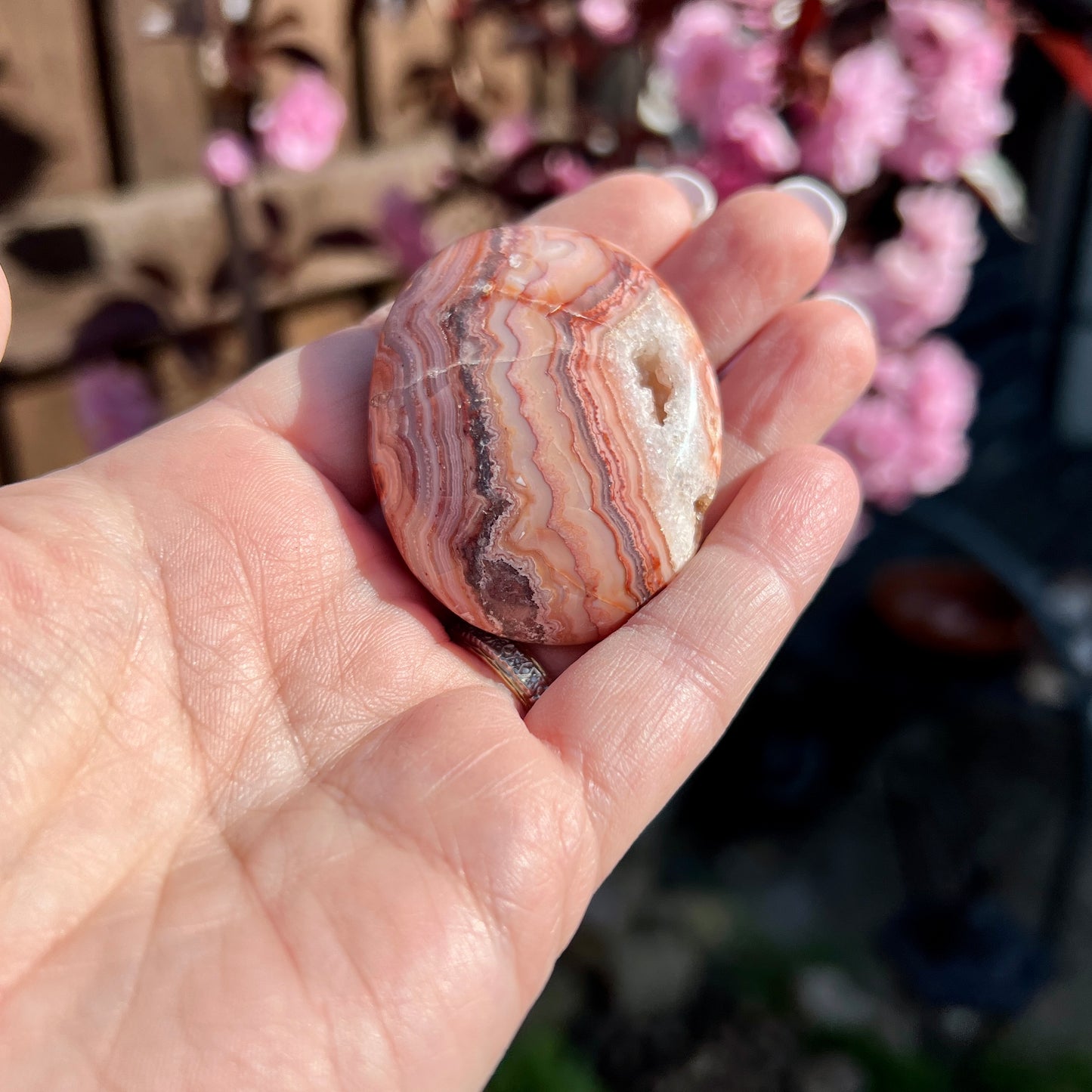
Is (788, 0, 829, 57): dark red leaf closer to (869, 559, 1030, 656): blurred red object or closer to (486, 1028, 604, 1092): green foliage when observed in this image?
(869, 559, 1030, 656): blurred red object

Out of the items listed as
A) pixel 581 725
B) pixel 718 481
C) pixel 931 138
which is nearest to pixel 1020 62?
pixel 931 138

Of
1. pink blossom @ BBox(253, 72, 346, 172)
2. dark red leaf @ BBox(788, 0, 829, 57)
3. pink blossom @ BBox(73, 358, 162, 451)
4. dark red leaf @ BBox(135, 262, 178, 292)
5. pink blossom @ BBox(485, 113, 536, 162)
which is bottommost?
pink blossom @ BBox(73, 358, 162, 451)

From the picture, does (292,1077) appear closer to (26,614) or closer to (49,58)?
(26,614)

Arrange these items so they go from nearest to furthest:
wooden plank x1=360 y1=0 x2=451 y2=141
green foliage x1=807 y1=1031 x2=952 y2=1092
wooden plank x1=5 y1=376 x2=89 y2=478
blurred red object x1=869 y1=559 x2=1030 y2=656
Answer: green foliage x1=807 y1=1031 x2=952 y2=1092
wooden plank x1=5 y1=376 x2=89 y2=478
wooden plank x1=360 y1=0 x2=451 y2=141
blurred red object x1=869 y1=559 x2=1030 y2=656

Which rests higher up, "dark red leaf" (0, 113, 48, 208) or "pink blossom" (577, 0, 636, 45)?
"pink blossom" (577, 0, 636, 45)

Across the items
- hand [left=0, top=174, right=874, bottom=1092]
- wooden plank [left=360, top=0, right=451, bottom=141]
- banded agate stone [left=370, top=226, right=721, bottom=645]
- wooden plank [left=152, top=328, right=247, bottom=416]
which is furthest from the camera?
wooden plank [left=360, top=0, right=451, bottom=141]

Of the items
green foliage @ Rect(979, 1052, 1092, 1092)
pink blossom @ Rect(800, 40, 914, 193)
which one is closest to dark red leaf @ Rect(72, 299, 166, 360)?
pink blossom @ Rect(800, 40, 914, 193)

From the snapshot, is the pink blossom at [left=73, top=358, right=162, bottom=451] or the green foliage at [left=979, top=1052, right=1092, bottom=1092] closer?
the pink blossom at [left=73, top=358, right=162, bottom=451]

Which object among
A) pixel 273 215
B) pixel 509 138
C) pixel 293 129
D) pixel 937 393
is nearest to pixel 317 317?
pixel 273 215
